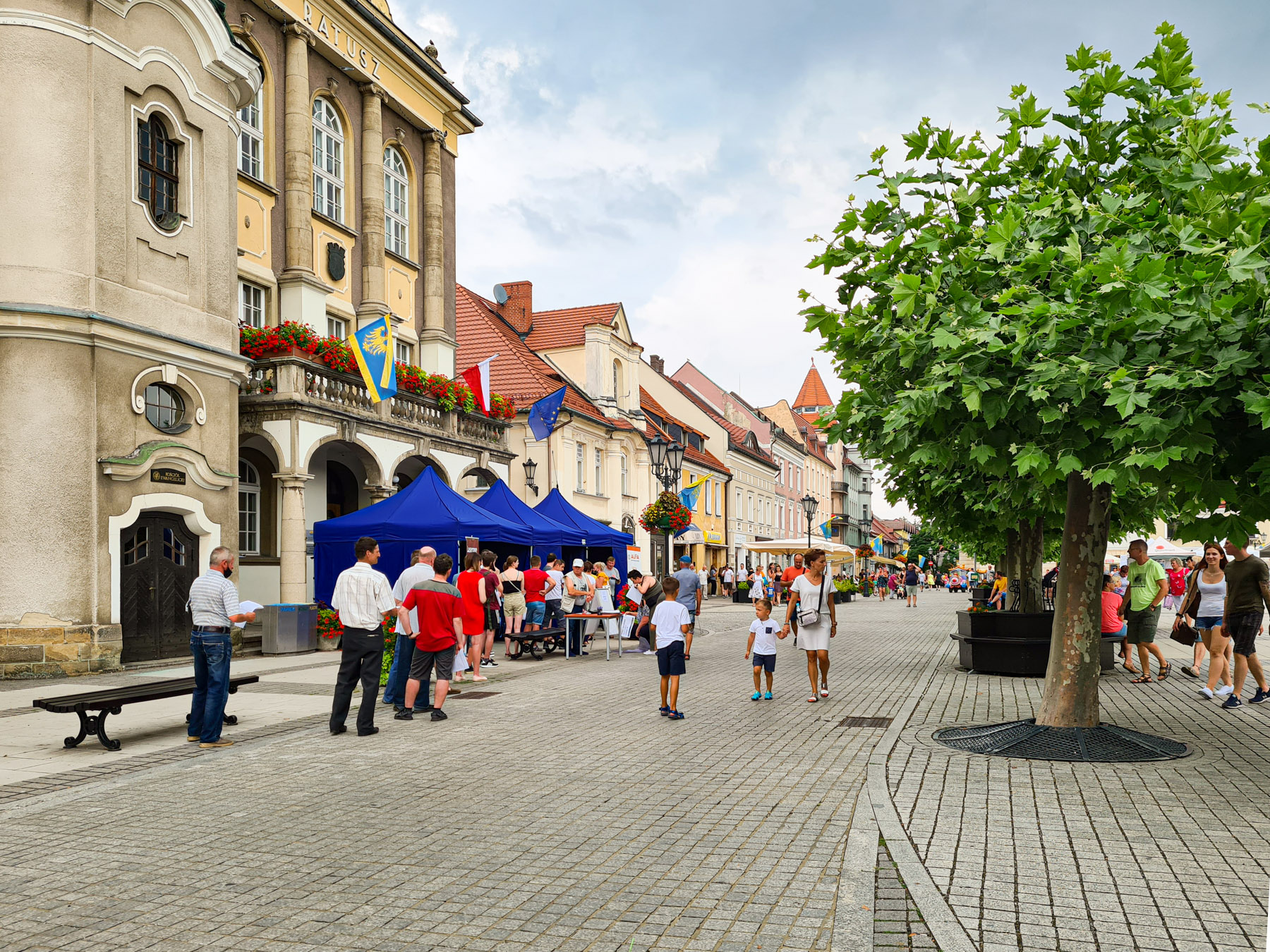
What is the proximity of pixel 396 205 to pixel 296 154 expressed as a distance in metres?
4.88

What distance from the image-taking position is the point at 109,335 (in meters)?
15.2

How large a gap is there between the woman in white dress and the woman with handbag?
4.21 metres

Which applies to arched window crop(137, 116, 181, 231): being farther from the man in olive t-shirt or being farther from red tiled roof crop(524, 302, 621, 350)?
red tiled roof crop(524, 302, 621, 350)

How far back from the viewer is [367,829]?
641 centimetres

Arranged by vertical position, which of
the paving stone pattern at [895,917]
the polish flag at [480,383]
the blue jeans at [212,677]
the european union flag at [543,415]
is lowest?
the paving stone pattern at [895,917]

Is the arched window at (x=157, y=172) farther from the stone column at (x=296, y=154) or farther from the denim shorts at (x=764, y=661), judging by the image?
the denim shorts at (x=764, y=661)

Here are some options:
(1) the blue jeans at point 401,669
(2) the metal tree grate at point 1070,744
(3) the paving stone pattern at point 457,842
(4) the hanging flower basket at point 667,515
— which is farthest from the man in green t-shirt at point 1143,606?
(4) the hanging flower basket at point 667,515

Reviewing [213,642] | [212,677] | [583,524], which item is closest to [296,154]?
[583,524]

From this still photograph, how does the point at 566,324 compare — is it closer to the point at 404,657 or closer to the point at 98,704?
the point at 404,657

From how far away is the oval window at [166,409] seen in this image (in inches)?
643

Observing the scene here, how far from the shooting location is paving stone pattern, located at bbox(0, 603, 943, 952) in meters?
4.68

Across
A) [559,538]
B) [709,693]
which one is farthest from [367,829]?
[559,538]

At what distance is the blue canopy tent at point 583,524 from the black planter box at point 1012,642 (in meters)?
9.56

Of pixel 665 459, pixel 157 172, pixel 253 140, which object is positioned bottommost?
pixel 665 459
